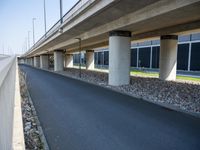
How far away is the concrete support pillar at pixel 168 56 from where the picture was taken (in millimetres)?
19734

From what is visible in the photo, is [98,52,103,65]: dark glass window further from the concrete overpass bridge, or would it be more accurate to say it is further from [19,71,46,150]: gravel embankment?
[19,71,46,150]: gravel embankment

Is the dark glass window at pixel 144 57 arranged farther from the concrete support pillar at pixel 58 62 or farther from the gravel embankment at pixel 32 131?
the gravel embankment at pixel 32 131

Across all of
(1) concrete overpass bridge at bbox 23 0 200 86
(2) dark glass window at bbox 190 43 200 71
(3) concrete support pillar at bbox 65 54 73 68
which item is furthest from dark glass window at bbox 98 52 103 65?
(1) concrete overpass bridge at bbox 23 0 200 86

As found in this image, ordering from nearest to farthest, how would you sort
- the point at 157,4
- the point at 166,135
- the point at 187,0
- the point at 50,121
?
the point at 166,135 → the point at 50,121 → the point at 187,0 → the point at 157,4

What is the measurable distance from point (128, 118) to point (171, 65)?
531 inches

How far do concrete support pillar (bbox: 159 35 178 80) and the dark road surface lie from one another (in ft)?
34.4

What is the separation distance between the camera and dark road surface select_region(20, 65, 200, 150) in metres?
5.73

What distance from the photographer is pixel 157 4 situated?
11336 mm

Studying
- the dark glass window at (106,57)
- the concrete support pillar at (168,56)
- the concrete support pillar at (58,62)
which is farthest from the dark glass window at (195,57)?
the dark glass window at (106,57)

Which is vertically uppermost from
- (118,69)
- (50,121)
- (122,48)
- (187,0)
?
(187,0)

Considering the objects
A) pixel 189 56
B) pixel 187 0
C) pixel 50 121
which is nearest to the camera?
pixel 50 121

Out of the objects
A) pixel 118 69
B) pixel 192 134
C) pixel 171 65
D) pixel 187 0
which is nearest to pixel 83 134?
pixel 192 134

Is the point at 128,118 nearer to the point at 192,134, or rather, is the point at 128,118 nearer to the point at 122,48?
the point at 192,134

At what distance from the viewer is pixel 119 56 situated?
54.1 feet
